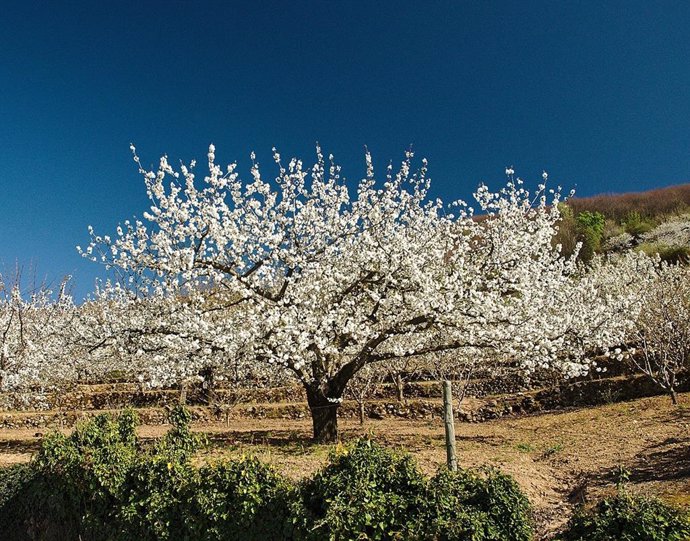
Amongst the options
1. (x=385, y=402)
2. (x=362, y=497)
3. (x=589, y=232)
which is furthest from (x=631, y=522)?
(x=589, y=232)

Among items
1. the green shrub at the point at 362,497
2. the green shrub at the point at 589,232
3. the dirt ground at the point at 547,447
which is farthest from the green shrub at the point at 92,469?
the green shrub at the point at 589,232

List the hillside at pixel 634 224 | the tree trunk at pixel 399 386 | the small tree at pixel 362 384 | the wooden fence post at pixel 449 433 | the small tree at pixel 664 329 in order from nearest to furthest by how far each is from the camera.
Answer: the wooden fence post at pixel 449 433 < the small tree at pixel 664 329 < the small tree at pixel 362 384 < the tree trunk at pixel 399 386 < the hillside at pixel 634 224

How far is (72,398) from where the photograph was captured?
29.0 meters

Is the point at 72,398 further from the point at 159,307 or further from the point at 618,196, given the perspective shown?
the point at 618,196

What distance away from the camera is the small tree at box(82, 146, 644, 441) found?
39.8 feet

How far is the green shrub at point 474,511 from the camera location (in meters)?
4.98

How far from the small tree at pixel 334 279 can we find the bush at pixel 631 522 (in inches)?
294


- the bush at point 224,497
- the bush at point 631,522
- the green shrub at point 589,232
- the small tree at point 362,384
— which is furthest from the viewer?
the green shrub at point 589,232

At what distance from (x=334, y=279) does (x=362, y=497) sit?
8.28 meters

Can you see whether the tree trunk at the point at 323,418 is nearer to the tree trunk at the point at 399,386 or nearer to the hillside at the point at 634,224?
the tree trunk at the point at 399,386

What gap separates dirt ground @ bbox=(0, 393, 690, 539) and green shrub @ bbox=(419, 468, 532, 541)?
4.16 feet

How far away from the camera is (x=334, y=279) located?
1341 centimetres

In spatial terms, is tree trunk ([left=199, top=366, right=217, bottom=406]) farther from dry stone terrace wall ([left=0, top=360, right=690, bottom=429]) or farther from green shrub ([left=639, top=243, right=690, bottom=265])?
green shrub ([left=639, top=243, right=690, bottom=265])

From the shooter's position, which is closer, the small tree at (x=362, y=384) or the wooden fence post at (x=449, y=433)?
the wooden fence post at (x=449, y=433)
